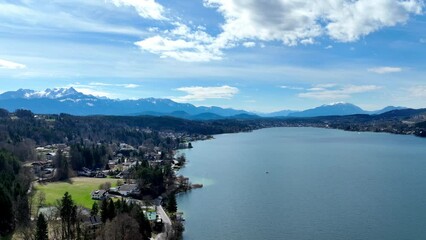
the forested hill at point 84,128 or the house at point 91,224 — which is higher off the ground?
the forested hill at point 84,128

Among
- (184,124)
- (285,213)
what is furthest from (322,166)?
(184,124)

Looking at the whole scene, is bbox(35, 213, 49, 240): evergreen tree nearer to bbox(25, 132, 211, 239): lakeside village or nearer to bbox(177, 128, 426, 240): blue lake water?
bbox(25, 132, 211, 239): lakeside village

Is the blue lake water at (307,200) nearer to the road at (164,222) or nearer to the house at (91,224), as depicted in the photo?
the road at (164,222)

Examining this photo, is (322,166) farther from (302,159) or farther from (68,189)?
(68,189)

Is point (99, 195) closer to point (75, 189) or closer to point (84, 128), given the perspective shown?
point (75, 189)

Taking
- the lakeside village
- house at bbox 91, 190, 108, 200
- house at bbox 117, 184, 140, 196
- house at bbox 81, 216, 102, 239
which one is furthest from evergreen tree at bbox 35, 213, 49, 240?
house at bbox 117, 184, 140, 196

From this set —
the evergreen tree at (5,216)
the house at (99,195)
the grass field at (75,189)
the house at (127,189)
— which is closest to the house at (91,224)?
the evergreen tree at (5,216)

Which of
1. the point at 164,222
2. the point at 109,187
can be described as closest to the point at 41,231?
the point at 164,222
